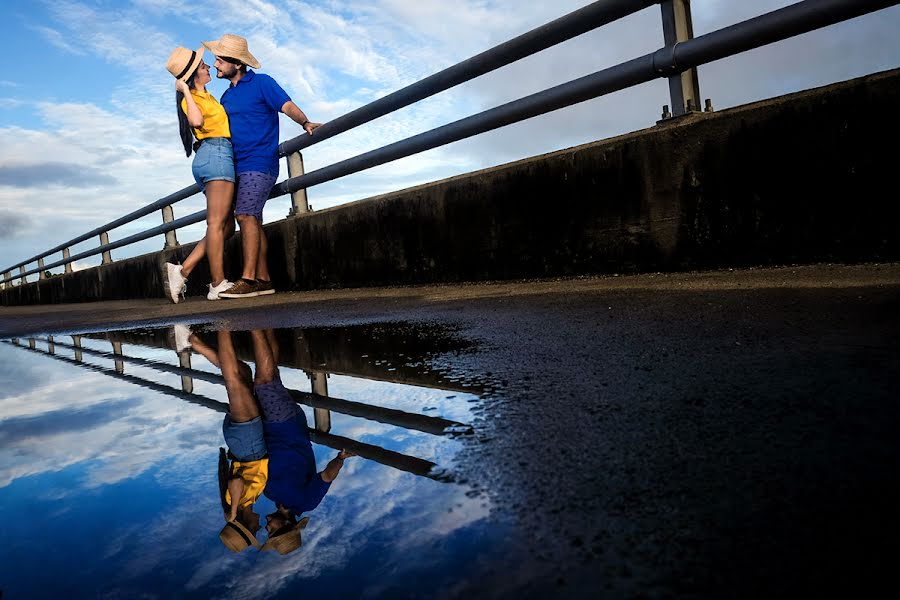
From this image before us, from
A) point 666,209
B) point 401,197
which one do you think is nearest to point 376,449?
point 666,209

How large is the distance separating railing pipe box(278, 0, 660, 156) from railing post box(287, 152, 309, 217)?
0.54 m

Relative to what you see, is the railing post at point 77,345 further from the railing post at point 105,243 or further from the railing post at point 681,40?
the railing post at point 105,243

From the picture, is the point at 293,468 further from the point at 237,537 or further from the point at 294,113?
the point at 294,113

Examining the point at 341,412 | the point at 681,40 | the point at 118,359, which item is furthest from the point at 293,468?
the point at 681,40

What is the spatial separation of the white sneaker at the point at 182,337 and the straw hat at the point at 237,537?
8.19ft

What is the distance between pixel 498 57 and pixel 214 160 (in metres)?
2.92

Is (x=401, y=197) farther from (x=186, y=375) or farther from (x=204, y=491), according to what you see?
(x=204, y=491)

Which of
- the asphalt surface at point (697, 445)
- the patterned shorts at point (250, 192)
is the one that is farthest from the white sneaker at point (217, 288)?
the asphalt surface at point (697, 445)

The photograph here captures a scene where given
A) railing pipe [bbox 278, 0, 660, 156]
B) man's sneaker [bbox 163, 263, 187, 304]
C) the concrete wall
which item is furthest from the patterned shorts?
the concrete wall

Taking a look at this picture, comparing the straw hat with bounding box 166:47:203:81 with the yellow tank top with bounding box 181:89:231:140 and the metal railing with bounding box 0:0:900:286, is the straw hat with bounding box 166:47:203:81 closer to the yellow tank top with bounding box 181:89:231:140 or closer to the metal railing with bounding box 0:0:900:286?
the yellow tank top with bounding box 181:89:231:140

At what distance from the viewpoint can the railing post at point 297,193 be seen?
6344 millimetres

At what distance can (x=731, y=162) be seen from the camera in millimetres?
3178

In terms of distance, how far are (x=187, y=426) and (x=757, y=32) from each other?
289 cm

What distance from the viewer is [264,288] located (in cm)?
639
